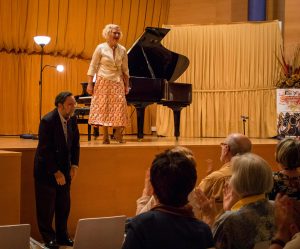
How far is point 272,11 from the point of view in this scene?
36.1ft

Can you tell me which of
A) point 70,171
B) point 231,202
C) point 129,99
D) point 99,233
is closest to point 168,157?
point 231,202

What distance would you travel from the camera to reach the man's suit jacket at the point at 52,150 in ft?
14.7

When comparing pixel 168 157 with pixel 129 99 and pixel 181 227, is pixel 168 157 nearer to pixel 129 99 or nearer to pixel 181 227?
pixel 181 227

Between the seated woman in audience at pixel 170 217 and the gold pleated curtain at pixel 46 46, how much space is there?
327 inches

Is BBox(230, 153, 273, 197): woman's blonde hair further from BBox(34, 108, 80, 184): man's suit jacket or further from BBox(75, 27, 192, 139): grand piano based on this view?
BBox(75, 27, 192, 139): grand piano

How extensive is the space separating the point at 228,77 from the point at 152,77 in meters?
3.00

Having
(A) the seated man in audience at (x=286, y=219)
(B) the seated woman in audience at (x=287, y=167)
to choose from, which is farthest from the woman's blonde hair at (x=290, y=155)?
(A) the seated man in audience at (x=286, y=219)

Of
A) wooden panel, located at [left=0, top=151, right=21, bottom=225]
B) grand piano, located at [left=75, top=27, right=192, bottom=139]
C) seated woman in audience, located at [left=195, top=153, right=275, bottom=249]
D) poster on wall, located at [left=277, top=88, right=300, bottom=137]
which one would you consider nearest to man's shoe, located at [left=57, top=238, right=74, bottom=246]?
wooden panel, located at [left=0, top=151, right=21, bottom=225]

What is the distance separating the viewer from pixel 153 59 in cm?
812

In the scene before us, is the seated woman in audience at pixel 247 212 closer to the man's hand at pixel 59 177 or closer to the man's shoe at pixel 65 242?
the man's hand at pixel 59 177

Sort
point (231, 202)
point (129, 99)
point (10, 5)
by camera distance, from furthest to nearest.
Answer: point (10, 5) → point (129, 99) → point (231, 202)

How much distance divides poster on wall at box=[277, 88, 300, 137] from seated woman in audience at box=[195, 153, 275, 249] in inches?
250

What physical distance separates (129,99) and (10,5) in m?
3.79

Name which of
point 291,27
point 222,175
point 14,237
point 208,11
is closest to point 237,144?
point 222,175
